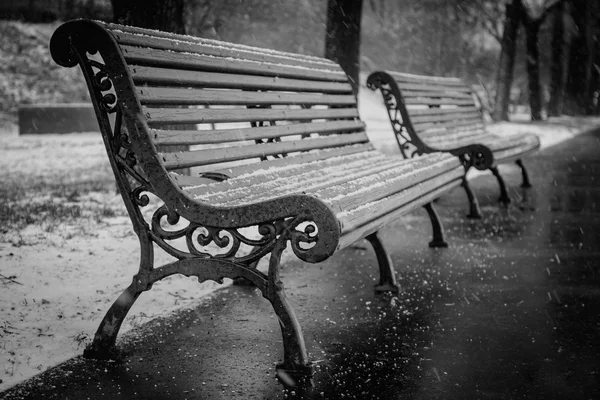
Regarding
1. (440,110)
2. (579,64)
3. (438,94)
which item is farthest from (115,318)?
(579,64)

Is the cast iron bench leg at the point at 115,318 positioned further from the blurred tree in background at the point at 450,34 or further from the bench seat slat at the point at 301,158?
the blurred tree in background at the point at 450,34

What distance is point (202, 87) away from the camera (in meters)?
3.30

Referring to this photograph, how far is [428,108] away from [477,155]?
1155 mm

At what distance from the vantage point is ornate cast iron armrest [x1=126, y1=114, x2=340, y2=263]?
2387 millimetres

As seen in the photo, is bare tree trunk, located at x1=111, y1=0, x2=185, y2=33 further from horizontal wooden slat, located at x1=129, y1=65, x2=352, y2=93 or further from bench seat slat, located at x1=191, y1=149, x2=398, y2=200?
bench seat slat, located at x1=191, y1=149, x2=398, y2=200

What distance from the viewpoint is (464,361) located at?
278 cm

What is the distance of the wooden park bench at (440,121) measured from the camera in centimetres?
588

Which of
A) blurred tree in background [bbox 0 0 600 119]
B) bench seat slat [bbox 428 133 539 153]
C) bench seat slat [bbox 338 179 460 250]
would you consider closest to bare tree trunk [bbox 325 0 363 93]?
bench seat slat [bbox 428 133 539 153]

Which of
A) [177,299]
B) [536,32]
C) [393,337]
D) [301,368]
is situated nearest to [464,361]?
[393,337]

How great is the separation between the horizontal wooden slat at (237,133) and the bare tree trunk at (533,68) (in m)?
21.3

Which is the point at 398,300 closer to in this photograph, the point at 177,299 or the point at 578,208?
the point at 177,299

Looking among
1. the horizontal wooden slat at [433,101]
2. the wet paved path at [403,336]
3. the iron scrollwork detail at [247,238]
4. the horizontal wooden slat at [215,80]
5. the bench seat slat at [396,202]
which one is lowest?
the wet paved path at [403,336]

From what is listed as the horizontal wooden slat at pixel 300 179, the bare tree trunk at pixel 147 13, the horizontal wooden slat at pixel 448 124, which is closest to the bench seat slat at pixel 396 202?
the horizontal wooden slat at pixel 300 179

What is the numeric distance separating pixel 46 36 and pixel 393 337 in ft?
79.4
